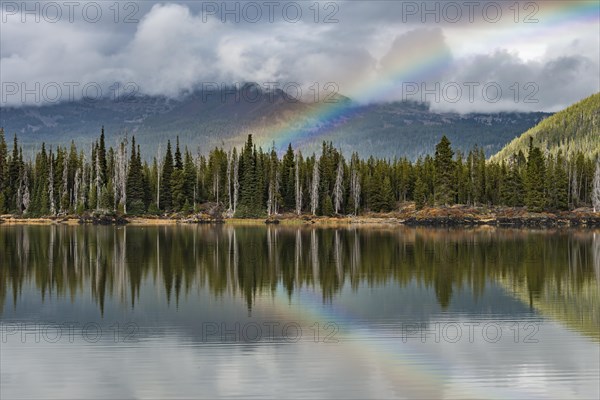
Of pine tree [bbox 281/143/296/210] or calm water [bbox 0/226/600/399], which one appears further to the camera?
pine tree [bbox 281/143/296/210]

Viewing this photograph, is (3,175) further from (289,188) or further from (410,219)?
(410,219)

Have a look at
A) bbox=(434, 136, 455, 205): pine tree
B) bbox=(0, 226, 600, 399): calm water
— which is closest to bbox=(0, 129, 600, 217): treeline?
bbox=(434, 136, 455, 205): pine tree

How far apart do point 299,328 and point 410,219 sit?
11590cm

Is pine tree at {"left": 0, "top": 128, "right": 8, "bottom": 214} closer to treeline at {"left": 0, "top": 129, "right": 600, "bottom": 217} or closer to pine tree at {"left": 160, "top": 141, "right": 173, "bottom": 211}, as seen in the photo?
treeline at {"left": 0, "top": 129, "right": 600, "bottom": 217}

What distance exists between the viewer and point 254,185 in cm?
15888

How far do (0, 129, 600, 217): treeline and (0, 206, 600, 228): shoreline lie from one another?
4.03 m

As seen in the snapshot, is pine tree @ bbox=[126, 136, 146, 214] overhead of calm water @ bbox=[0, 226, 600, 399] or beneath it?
overhead

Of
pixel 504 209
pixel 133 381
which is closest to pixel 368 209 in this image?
pixel 504 209

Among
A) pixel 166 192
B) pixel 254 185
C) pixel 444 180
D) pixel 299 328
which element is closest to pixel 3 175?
pixel 166 192

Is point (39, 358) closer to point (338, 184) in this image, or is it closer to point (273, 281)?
point (273, 281)

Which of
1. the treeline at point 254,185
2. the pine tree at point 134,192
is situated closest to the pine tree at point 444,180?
the treeline at point 254,185

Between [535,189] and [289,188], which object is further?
[289,188]

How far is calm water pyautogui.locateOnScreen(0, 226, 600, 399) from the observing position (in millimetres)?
21969

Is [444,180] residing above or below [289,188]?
above
